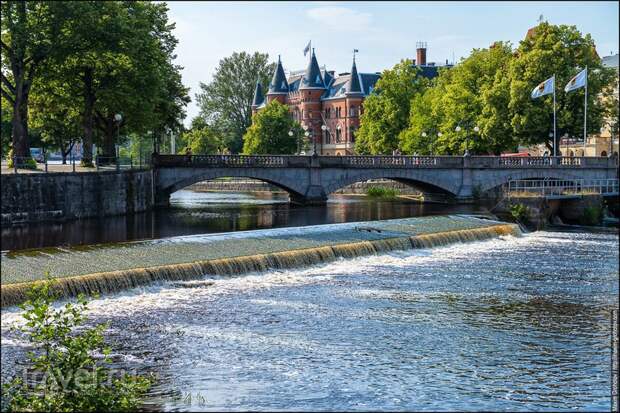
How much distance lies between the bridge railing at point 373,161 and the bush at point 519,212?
1276 cm

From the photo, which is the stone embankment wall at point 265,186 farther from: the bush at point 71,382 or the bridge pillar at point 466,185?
the bush at point 71,382

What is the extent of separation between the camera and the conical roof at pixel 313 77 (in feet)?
432

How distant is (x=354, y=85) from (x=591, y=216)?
72531 millimetres

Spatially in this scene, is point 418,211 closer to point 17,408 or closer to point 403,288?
point 403,288

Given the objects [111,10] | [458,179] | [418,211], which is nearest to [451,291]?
[418,211]

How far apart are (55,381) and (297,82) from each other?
125077mm

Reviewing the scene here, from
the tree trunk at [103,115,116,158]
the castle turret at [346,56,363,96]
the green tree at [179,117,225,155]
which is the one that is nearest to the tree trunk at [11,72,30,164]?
the tree trunk at [103,115,116,158]

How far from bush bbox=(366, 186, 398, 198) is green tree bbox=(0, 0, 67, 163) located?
3530 cm

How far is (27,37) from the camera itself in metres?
48.6

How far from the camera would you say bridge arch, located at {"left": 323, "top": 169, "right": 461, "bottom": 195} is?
210ft

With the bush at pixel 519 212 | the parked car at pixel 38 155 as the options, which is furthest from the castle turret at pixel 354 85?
the bush at pixel 519 212

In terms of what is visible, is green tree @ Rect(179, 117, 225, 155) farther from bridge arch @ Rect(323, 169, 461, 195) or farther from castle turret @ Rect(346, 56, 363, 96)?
bridge arch @ Rect(323, 169, 461, 195)

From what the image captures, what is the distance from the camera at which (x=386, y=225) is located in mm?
46406

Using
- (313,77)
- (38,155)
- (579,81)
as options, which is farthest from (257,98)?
(579,81)
